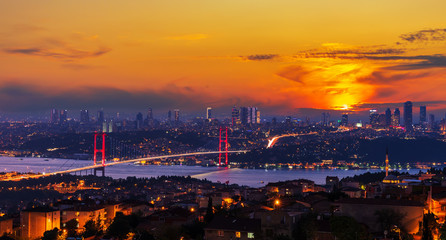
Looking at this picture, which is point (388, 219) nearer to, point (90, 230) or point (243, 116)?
point (90, 230)

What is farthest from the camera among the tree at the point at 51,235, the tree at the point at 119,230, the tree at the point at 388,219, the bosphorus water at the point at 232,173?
the bosphorus water at the point at 232,173

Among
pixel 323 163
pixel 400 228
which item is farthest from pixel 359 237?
pixel 323 163

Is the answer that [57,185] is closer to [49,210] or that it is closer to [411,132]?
[49,210]

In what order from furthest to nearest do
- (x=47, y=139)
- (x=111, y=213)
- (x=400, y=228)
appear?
(x=47, y=139) → (x=111, y=213) → (x=400, y=228)

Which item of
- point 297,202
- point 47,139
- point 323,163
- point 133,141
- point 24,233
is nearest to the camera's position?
point 297,202

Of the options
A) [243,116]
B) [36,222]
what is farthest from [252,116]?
[36,222]

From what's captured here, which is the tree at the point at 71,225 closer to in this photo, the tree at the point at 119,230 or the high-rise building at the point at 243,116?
the tree at the point at 119,230

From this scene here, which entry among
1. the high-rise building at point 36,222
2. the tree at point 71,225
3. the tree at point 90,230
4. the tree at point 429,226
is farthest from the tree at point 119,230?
the tree at point 429,226

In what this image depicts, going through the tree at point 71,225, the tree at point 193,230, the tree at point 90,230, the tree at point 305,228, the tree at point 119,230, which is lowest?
the tree at point 71,225

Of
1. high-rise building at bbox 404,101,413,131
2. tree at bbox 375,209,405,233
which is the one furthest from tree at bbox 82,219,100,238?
high-rise building at bbox 404,101,413,131
